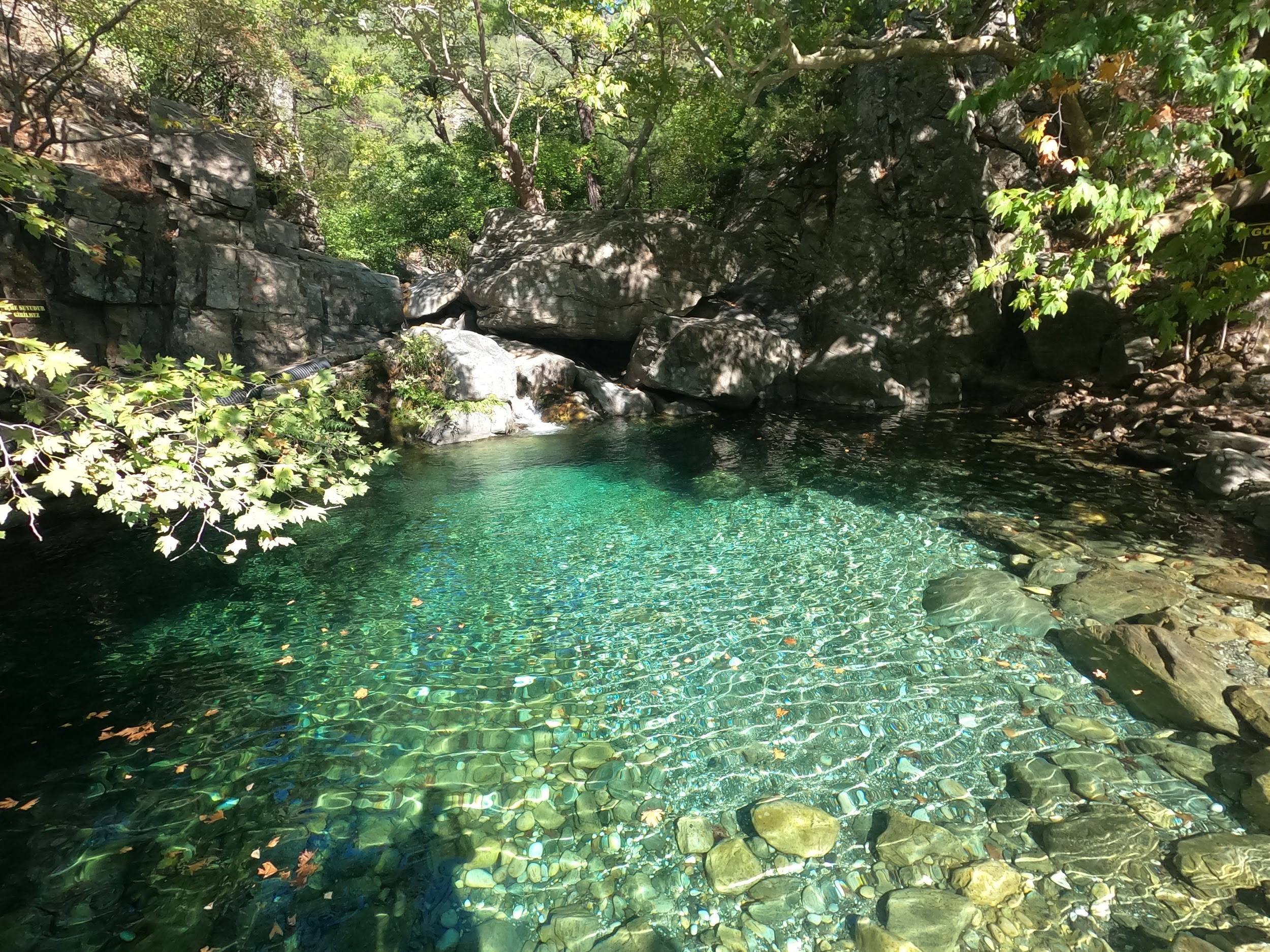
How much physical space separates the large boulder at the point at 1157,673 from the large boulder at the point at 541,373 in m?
12.9

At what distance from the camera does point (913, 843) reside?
359cm

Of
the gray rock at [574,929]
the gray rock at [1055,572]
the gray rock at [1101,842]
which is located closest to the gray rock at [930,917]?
the gray rock at [1101,842]

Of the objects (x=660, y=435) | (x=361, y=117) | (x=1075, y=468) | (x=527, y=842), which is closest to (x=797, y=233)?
(x=660, y=435)

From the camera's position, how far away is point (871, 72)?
17.9 metres

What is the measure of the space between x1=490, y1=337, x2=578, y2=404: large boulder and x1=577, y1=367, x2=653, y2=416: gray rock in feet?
1.80

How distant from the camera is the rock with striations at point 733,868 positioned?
340 centimetres

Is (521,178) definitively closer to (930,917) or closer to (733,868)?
(733,868)

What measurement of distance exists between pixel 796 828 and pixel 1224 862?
7.26ft

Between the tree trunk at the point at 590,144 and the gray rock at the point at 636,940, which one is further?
the tree trunk at the point at 590,144

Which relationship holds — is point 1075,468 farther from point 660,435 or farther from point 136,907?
point 136,907

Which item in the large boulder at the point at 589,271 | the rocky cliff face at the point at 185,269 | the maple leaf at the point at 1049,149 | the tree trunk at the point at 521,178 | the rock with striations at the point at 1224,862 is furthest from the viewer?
the tree trunk at the point at 521,178

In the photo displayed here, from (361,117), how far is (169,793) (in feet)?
125

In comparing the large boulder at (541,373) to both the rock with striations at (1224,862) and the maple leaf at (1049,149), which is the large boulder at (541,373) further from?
the rock with striations at (1224,862)

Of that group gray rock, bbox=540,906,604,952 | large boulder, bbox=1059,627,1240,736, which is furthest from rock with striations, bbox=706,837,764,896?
large boulder, bbox=1059,627,1240,736
